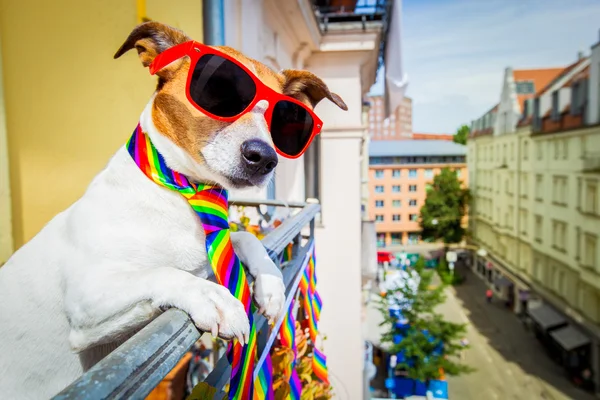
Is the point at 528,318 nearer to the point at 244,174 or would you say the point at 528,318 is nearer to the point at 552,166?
the point at 552,166

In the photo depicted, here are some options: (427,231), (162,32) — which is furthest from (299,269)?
(427,231)

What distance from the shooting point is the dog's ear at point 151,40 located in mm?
1072

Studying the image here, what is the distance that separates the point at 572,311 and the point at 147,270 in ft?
66.2

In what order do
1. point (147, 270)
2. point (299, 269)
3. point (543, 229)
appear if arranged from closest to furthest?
point (147, 270)
point (299, 269)
point (543, 229)

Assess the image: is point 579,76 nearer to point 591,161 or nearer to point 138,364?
point 591,161

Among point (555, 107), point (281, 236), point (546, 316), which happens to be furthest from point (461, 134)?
point (281, 236)

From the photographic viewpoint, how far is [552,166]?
1956cm

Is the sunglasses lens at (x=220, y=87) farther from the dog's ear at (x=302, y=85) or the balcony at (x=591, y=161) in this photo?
the balcony at (x=591, y=161)

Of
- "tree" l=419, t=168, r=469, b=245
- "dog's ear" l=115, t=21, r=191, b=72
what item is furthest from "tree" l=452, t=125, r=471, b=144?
"dog's ear" l=115, t=21, r=191, b=72

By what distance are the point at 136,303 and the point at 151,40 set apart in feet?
2.00

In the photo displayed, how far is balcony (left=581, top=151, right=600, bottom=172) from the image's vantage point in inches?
622

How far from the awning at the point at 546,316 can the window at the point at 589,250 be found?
277cm

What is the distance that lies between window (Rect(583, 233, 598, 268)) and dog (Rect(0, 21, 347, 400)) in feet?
59.4

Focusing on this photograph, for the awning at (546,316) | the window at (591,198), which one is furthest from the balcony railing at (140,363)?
the awning at (546,316)
